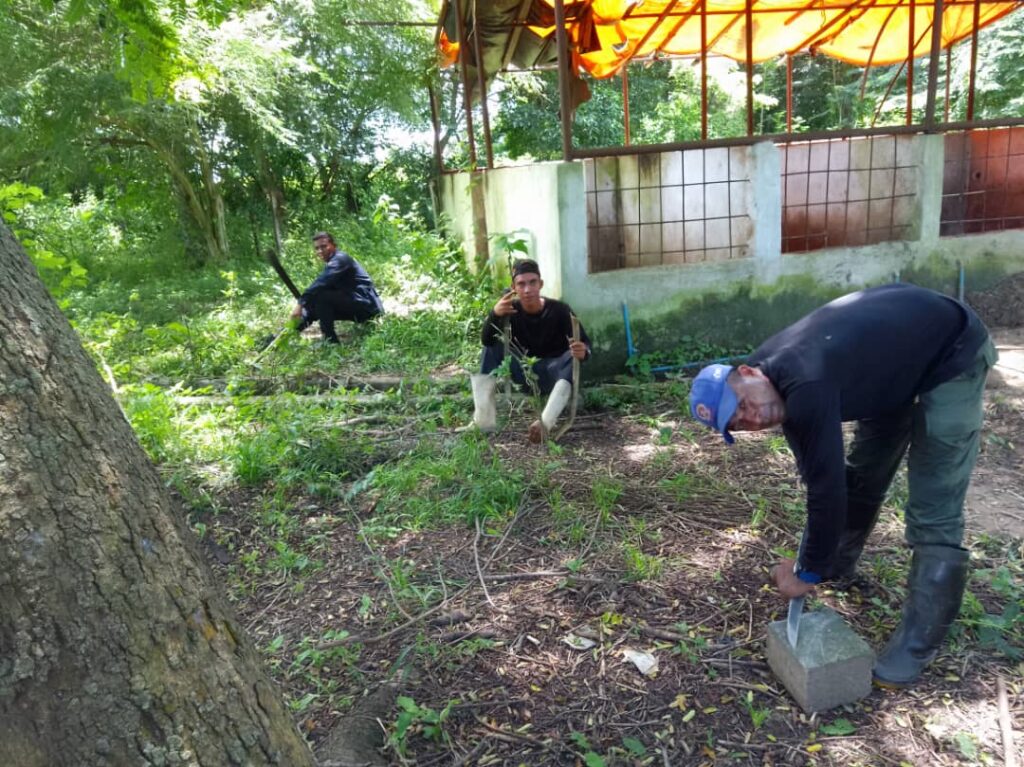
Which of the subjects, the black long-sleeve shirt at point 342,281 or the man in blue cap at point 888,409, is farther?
the black long-sleeve shirt at point 342,281

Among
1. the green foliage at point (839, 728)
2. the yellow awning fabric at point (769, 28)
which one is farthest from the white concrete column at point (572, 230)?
the green foliage at point (839, 728)

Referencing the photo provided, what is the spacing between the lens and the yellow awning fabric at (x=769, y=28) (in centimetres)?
755

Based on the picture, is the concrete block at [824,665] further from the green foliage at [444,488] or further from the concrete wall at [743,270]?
the concrete wall at [743,270]

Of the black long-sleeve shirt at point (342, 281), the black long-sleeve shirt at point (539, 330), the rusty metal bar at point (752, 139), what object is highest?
the rusty metal bar at point (752, 139)

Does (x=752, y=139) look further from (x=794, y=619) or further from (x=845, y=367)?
(x=794, y=619)

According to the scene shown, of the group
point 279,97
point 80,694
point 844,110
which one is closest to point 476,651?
point 80,694

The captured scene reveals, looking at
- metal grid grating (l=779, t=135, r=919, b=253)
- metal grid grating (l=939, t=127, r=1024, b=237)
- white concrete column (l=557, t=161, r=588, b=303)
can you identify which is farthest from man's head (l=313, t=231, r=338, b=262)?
metal grid grating (l=939, t=127, r=1024, b=237)

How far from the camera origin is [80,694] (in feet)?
3.57

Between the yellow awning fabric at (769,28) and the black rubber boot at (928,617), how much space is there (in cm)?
624

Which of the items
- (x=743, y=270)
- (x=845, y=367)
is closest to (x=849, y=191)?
Result: (x=743, y=270)

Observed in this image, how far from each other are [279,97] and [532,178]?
273 inches

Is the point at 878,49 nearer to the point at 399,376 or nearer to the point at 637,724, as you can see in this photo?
the point at 399,376

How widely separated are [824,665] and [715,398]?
0.95m

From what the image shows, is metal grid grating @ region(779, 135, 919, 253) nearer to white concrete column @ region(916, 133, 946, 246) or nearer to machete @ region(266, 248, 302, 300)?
white concrete column @ region(916, 133, 946, 246)
